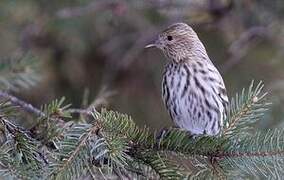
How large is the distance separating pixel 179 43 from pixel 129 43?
1410 millimetres

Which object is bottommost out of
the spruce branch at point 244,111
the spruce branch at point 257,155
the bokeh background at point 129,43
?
the spruce branch at point 257,155

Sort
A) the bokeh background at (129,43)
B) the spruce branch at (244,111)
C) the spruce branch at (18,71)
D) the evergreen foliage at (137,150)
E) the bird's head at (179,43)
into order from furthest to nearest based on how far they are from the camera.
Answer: the bokeh background at (129,43), the bird's head at (179,43), the spruce branch at (18,71), the spruce branch at (244,111), the evergreen foliage at (137,150)

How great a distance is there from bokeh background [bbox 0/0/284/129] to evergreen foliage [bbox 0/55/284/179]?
2.05 meters

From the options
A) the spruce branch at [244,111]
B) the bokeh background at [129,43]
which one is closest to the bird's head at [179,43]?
the bokeh background at [129,43]

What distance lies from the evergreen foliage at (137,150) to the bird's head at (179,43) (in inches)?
55.1

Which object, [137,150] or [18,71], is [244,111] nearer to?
[137,150]

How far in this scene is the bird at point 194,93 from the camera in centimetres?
345

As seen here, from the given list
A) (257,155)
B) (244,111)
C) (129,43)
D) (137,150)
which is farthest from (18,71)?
(129,43)

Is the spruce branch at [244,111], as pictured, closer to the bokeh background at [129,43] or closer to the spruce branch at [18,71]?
the spruce branch at [18,71]

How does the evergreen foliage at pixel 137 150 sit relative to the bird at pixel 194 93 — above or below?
below

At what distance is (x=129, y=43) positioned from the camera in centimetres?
524

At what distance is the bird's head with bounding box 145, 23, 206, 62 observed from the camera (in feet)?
12.5

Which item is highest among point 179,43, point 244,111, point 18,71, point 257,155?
point 179,43

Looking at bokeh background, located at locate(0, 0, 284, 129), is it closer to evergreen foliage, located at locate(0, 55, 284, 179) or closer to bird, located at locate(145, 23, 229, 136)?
bird, located at locate(145, 23, 229, 136)
